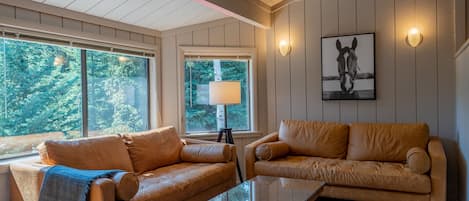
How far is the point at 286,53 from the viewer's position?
4.42 metres

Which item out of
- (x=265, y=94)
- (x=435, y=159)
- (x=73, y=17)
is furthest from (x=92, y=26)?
(x=435, y=159)

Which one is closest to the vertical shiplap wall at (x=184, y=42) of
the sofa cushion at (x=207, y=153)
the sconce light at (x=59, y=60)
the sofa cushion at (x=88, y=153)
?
the sofa cushion at (x=207, y=153)

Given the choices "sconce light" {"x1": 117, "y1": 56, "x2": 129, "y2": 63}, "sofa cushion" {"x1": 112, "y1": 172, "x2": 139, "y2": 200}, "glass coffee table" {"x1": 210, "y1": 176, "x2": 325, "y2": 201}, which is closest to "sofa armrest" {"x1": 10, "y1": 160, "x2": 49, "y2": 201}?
"sofa cushion" {"x1": 112, "y1": 172, "x2": 139, "y2": 200}

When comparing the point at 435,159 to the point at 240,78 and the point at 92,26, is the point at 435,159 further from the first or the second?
the point at 92,26

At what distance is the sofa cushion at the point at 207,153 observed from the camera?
3529mm

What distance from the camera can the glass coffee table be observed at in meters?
2.51

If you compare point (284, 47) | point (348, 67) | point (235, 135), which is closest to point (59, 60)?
point (235, 135)

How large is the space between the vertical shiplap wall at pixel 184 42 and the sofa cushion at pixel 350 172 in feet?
4.58

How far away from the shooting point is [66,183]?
2324 millimetres

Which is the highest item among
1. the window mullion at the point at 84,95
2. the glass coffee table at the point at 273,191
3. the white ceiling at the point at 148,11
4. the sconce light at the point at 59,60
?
the white ceiling at the point at 148,11

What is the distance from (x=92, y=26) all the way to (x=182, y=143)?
152cm

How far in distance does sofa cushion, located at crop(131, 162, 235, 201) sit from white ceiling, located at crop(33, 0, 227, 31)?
1.61m

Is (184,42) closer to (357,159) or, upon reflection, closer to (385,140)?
(357,159)

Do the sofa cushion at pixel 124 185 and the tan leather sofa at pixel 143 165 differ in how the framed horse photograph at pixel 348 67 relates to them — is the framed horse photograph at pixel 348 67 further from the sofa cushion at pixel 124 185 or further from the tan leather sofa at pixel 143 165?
the sofa cushion at pixel 124 185
